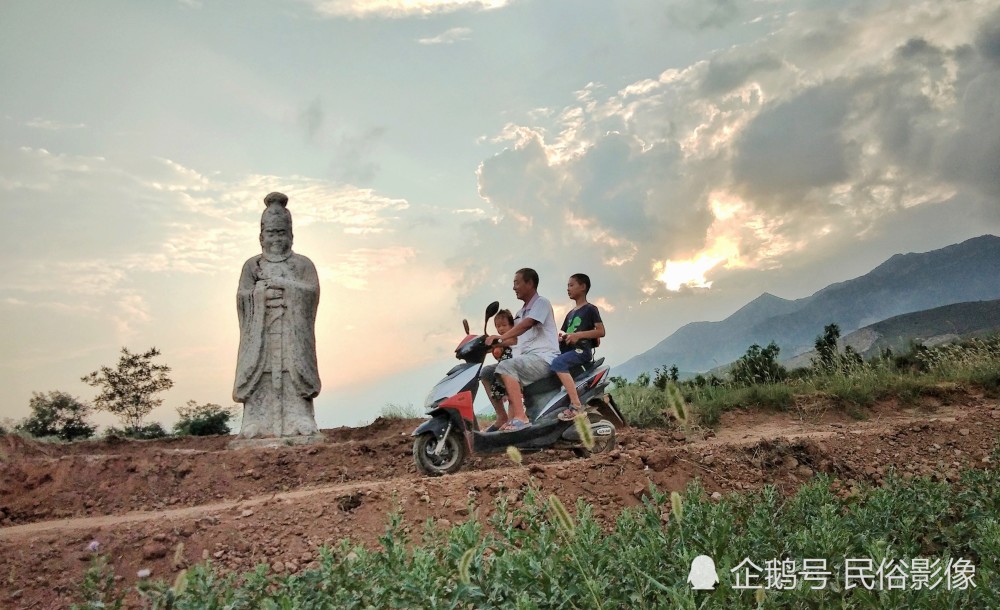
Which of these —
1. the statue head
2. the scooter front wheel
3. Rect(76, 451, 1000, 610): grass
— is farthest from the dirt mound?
the statue head

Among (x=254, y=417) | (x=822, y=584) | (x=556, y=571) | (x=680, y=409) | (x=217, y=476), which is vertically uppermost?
(x=254, y=417)

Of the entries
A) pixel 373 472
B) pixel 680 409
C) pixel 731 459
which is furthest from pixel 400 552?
pixel 373 472

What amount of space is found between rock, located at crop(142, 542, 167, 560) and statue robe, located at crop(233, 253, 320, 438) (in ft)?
18.5

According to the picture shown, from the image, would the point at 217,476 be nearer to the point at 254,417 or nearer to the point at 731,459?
the point at 254,417

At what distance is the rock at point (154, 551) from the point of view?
511 cm

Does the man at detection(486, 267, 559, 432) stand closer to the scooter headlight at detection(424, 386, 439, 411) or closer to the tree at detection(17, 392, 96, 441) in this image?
the scooter headlight at detection(424, 386, 439, 411)

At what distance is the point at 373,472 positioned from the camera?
332 inches

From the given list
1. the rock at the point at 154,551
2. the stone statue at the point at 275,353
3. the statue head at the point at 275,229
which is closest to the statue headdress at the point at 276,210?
the statue head at the point at 275,229

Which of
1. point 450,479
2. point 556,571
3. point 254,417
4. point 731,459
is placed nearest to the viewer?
point 556,571

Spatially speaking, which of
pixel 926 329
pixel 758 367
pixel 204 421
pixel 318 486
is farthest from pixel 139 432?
pixel 926 329

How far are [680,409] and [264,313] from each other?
941 centimetres

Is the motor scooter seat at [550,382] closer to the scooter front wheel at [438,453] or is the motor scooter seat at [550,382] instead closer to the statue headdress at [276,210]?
the scooter front wheel at [438,453]

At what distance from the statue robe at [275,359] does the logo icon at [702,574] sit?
9246mm

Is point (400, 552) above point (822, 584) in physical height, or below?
above
